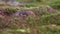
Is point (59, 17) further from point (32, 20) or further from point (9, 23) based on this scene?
point (9, 23)

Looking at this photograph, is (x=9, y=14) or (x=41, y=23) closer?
(x=41, y=23)

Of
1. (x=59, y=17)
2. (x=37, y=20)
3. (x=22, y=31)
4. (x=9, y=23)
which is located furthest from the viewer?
(x=59, y=17)

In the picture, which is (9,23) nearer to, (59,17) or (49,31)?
(49,31)

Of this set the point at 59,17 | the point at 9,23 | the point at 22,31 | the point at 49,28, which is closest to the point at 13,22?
the point at 9,23

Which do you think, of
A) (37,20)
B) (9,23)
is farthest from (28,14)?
(9,23)

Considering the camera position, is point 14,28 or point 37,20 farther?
point 37,20

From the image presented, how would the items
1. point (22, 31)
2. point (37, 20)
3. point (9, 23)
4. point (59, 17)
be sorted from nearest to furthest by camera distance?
point (22, 31) → point (9, 23) → point (37, 20) → point (59, 17)

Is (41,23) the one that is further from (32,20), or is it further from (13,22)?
(13,22)

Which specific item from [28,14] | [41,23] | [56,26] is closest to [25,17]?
[28,14]
